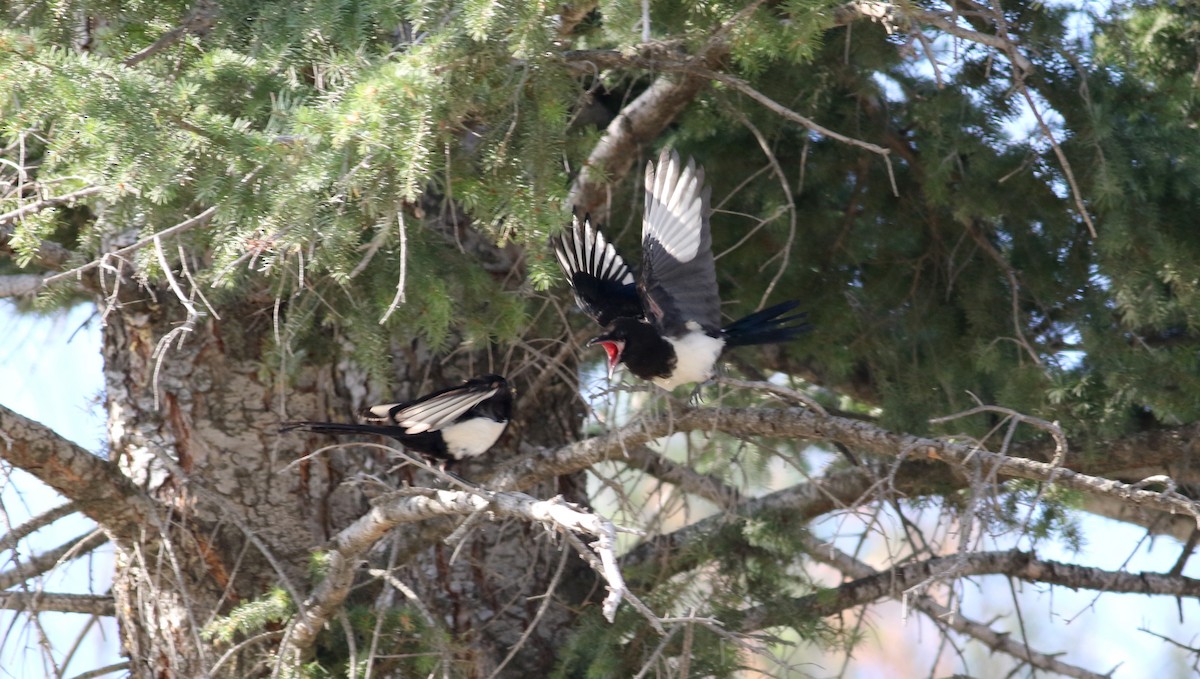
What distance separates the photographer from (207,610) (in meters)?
3.77

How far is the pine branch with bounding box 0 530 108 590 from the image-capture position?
12.2ft

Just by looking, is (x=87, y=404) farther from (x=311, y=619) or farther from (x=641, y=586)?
(x=641, y=586)

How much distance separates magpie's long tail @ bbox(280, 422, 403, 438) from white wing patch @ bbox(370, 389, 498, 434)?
45 millimetres

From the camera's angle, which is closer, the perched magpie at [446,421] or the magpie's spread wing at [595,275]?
the perched magpie at [446,421]

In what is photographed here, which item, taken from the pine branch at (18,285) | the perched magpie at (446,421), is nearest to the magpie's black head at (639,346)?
the perched magpie at (446,421)

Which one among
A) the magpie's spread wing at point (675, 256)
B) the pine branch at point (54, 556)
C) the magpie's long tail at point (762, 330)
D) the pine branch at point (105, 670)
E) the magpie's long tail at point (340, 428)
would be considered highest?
the magpie's spread wing at point (675, 256)

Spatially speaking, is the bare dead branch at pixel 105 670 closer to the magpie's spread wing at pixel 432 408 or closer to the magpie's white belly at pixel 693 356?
the magpie's spread wing at pixel 432 408

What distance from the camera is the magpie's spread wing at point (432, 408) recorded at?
12.3 ft

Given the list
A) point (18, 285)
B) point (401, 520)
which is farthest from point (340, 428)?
point (18, 285)

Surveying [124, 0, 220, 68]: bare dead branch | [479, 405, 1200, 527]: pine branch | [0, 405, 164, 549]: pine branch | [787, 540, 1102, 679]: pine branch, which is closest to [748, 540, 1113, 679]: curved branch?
[787, 540, 1102, 679]: pine branch

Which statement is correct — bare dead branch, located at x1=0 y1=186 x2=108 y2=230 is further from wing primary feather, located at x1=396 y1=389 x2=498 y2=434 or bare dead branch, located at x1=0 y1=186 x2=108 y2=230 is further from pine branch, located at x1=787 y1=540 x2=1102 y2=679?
pine branch, located at x1=787 y1=540 x2=1102 y2=679

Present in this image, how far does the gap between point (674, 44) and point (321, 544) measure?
6.71 ft

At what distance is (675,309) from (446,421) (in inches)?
35.0

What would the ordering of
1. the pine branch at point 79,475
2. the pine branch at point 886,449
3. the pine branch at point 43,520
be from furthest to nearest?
the pine branch at point 43,520 < the pine branch at point 79,475 < the pine branch at point 886,449
